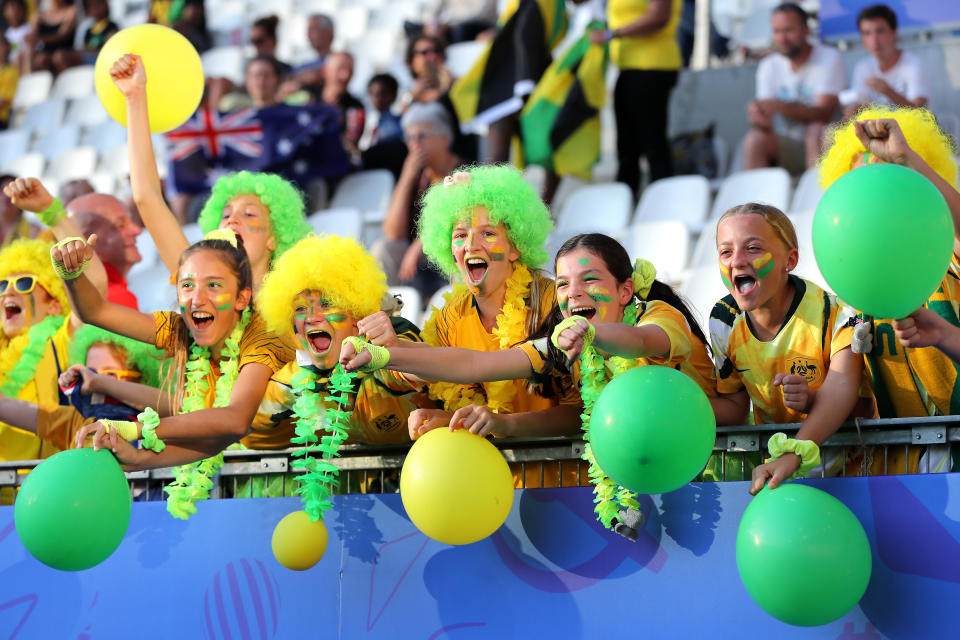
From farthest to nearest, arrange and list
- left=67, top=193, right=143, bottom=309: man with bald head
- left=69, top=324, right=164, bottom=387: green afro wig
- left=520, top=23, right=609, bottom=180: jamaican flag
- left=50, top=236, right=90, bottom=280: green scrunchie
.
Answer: left=520, top=23, right=609, bottom=180: jamaican flag
left=67, top=193, right=143, bottom=309: man with bald head
left=69, top=324, right=164, bottom=387: green afro wig
left=50, top=236, right=90, bottom=280: green scrunchie

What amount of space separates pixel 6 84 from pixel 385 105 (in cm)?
530

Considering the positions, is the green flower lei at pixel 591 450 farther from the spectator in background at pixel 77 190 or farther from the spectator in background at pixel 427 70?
the spectator in background at pixel 77 190

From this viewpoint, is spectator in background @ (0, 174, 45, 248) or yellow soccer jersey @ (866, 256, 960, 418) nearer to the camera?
yellow soccer jersey @ (866, 256, 960, 418)

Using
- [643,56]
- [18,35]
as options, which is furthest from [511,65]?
[18,35]

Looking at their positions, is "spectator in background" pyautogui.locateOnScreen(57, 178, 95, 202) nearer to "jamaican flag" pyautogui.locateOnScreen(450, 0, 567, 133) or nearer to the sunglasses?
"jamaican flag" pyautogui.locateOnScreen(450, 0, 567, 133)

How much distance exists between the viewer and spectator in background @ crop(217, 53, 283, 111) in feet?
27.6

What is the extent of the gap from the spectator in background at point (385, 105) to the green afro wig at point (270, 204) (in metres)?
3.58

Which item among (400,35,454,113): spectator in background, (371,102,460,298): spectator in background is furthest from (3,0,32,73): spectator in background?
(371,102,460,298): spectator in background

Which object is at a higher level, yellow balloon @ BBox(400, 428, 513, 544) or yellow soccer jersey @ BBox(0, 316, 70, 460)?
yellow soccer jersey @ BBox(0, 316, 70, 460)

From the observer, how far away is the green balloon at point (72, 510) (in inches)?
119

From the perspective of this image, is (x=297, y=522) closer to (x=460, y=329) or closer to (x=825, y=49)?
(x=460, y=329)

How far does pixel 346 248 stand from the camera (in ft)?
11.6

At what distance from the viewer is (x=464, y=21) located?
8828 mm

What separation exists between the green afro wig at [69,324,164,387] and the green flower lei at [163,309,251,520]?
661mm
